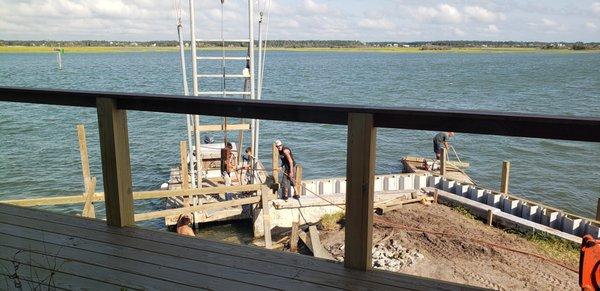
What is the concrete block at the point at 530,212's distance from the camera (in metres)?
11.1

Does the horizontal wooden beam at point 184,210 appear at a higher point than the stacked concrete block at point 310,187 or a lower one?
higher

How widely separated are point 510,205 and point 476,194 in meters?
0.88

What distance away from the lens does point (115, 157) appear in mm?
2941

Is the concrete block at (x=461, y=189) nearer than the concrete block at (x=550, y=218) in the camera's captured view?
No

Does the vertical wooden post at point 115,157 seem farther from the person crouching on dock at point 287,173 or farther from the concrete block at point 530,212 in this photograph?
the concrete block at point 530,212

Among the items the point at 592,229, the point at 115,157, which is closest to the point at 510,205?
the point at 592,229

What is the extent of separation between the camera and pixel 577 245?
9898mm

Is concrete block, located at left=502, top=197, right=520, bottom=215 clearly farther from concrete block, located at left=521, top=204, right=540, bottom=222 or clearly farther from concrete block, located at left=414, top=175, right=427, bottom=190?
concrete block, located at left=414, top=175, right=427, bottom=190

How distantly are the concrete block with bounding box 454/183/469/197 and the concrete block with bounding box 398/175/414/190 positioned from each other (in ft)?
3.58

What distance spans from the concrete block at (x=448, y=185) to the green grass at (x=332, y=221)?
3.17m

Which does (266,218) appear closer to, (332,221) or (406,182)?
(332,221)

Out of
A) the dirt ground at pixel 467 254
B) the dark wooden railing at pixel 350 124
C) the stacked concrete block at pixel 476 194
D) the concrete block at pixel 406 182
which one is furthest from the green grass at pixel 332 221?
the dark wooden railing at pixel 350 124

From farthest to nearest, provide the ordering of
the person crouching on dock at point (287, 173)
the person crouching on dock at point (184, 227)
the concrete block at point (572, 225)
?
the person crouching on dock at point (287, 173), the concrete block at point (572, 225), the person crouching on dock at point (184, 227)

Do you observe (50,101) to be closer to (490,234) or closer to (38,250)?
(38,250)
